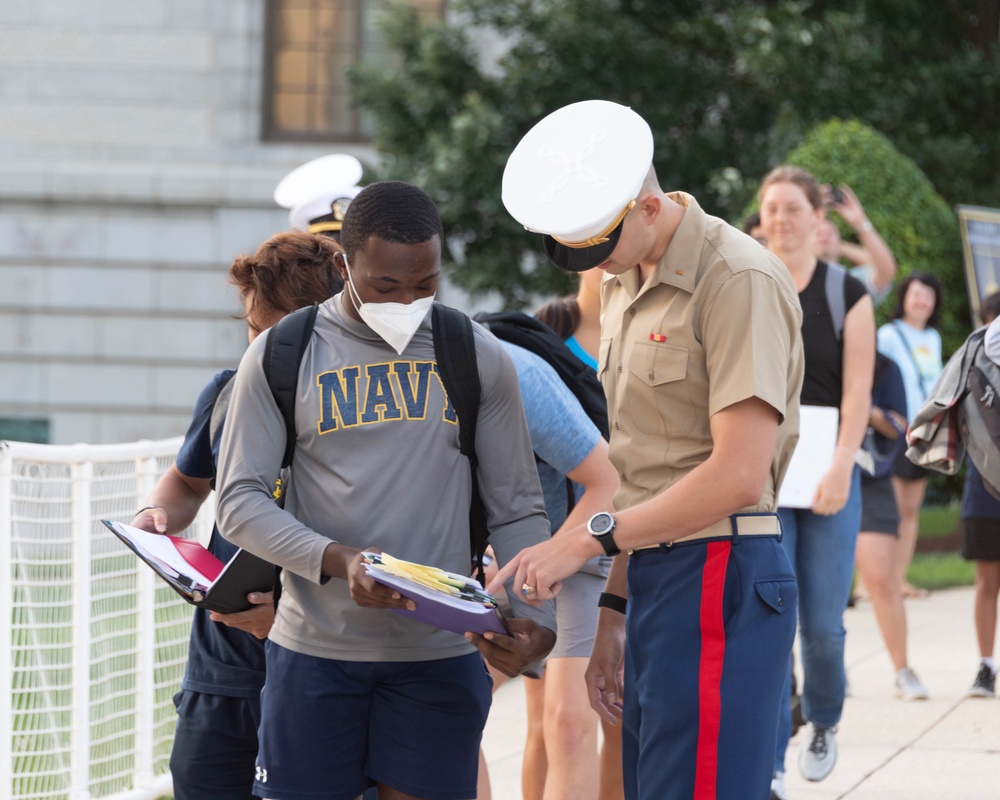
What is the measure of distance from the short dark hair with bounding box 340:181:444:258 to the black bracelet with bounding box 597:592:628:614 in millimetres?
899

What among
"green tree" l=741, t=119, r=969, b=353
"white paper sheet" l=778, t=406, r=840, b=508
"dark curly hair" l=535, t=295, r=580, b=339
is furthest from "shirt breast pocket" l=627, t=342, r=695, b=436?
"green tree" l=741, t=119, r=969, b=353

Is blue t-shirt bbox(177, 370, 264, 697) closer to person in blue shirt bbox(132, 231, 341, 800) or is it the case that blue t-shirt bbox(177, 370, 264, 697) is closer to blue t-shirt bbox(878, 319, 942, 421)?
person in blue shirt bbox(132, 231, 341, 800)

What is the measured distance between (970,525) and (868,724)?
141 cm

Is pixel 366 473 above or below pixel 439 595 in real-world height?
above

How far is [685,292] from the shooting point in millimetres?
3008

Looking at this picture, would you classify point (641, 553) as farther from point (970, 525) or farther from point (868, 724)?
point (970, 525)

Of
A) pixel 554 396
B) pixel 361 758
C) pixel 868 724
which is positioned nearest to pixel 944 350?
pixel 868 724

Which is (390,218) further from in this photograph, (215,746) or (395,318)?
(215,746)

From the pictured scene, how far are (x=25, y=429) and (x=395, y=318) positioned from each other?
14.8 metres

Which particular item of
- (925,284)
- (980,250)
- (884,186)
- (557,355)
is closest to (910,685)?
(925,284)

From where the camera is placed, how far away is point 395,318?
9.98ft

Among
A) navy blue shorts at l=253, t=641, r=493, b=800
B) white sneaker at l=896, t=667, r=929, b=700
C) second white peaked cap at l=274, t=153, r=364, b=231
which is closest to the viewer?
navy blue shorts at l=253, t=641, r=493, b=800

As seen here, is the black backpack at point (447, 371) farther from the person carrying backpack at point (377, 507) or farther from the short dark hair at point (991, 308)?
the short dark hair at point (991, 308)

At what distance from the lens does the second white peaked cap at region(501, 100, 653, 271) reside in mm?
2896
